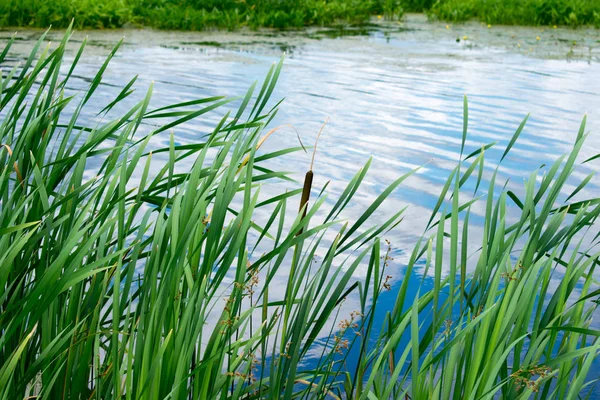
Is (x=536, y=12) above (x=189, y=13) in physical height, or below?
above

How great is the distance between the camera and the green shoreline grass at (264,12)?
8.88 metres

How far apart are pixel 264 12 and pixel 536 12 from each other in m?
3.58

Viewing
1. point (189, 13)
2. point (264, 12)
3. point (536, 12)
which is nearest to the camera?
point (189, 13)

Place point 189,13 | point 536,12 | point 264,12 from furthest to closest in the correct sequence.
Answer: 1. point 536,12
2. point 264,12
3. point 189,13

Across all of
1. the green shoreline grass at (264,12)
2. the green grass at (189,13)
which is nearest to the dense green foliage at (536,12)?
the green shoreline grass at (264,12)

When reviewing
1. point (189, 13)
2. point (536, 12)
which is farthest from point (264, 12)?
point (536, 12)

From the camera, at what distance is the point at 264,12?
10.5 meters

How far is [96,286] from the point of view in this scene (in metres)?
1.42

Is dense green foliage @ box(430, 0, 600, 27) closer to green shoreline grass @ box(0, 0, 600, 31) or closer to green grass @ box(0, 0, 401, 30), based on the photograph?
green shoreline grass @ box(0, 0, 600, 31)

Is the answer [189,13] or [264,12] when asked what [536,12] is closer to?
[264,12]

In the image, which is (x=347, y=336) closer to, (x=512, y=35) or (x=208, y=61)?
(x=208, y=61)

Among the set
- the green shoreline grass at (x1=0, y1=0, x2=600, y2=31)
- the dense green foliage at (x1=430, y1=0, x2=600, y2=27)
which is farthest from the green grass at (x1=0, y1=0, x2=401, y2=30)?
the dense green foliage at (x1=430, y1=0, x2=600, y2=27)

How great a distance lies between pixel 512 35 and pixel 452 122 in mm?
5170

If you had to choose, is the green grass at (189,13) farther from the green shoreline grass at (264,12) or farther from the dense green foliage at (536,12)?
the dense green foliage at (536,12)
